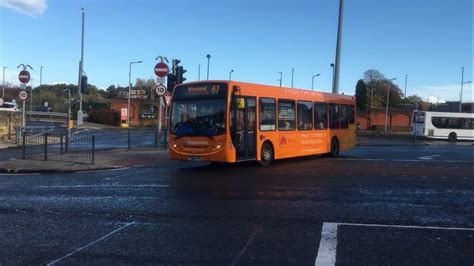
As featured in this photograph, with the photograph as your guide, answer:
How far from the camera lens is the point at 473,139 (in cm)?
4969

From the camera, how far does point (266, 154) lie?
1738 cm

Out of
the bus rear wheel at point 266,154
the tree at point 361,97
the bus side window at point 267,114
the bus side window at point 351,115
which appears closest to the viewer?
the bus side window at point 267,114

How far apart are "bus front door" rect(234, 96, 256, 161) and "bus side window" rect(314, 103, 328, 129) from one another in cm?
458

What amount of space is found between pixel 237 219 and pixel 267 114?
31.0 ft

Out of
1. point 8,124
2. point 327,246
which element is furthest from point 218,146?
point 8,124

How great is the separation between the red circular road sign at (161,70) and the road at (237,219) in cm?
923

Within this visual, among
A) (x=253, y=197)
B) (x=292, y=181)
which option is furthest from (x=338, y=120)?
(x=253, y=197)

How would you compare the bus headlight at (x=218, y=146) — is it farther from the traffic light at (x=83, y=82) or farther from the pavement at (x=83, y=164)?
the traffic light at (x=83, y=82)

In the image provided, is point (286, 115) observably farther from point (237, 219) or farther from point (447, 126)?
point (447, 126)

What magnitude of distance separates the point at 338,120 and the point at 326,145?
1.62 m

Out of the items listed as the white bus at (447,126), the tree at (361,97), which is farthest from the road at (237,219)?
the tree at (361,97)

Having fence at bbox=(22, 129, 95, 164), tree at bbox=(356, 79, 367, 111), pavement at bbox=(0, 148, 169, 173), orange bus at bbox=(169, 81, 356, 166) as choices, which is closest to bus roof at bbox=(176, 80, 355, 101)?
orange bus at bbox=(169, 81, 356, 166)

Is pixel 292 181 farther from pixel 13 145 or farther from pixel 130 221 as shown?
pixel 13 145

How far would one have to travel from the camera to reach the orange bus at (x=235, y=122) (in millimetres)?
15680
